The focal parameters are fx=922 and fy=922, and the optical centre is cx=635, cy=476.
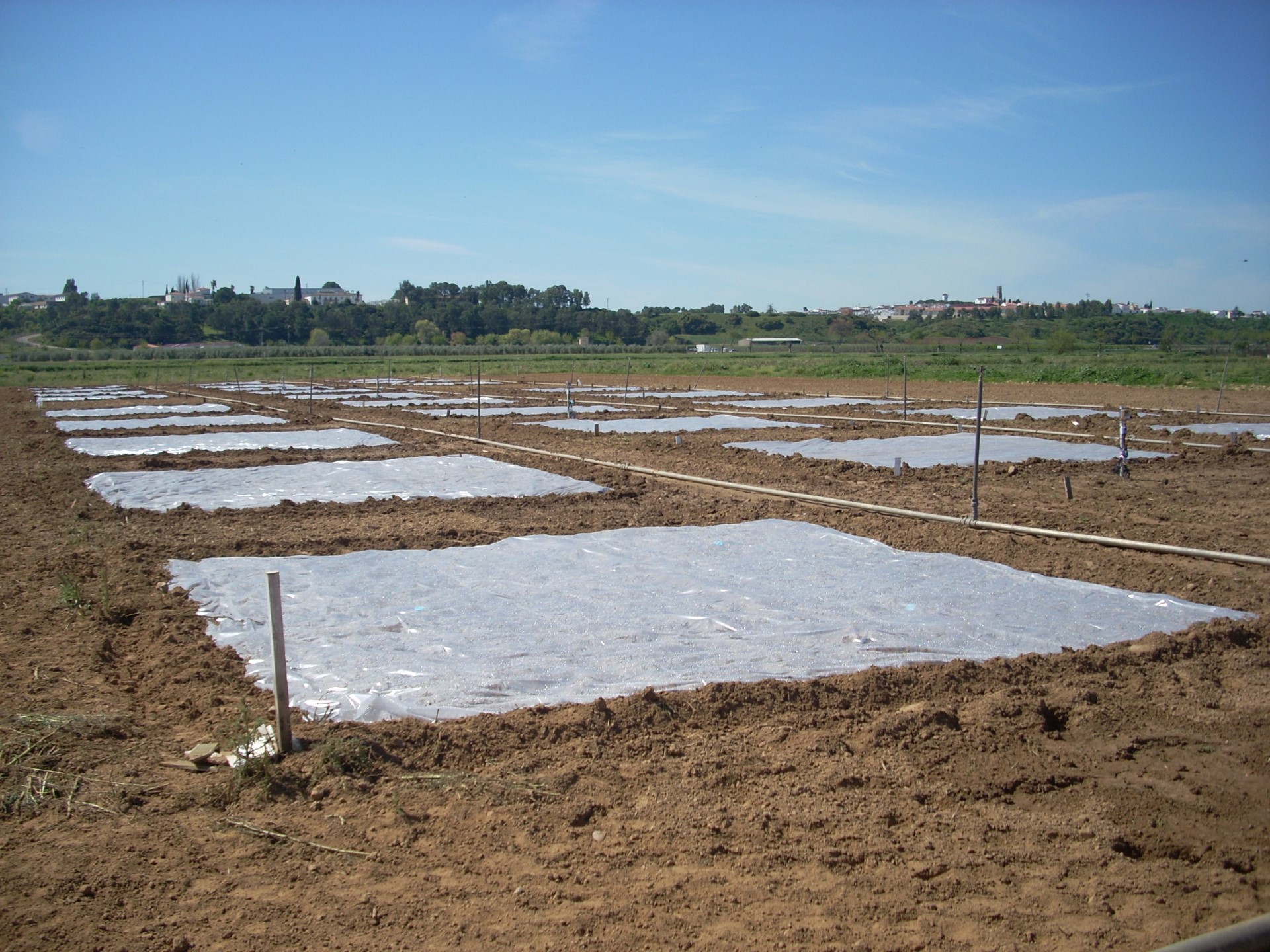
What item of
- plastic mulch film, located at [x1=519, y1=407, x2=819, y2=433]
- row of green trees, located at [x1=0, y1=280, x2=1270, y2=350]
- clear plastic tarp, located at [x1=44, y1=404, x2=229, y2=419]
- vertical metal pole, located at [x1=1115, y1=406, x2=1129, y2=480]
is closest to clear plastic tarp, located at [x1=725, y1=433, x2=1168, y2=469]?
vertical metal pole, located at [x1=1115, y1=406, x2=1129, y2=480]

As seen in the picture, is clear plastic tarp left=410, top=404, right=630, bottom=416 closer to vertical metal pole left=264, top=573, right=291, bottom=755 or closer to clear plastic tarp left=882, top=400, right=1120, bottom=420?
clear plastic tarp left=882, top=400, right=1120, bottom=420

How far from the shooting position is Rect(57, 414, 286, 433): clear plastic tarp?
2134 cm

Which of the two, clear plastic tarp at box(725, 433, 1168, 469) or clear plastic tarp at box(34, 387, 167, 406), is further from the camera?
clear plastic tarp at box(34, 387, 167, 406)

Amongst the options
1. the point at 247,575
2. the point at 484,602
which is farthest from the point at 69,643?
the point at 484,602

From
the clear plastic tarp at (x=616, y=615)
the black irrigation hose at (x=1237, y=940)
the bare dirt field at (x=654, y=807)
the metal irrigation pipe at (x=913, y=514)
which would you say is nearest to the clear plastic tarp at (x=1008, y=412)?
the metal irrigation pipe at (x=913, y=514)

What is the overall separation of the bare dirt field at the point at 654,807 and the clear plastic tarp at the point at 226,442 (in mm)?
10268

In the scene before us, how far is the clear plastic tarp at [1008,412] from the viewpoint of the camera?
21.3 m

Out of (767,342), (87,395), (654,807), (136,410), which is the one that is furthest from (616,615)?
(767,342)

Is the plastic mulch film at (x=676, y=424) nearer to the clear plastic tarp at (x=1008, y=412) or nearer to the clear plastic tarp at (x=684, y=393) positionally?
the clear plastic tarp at (x=1008, y=412)

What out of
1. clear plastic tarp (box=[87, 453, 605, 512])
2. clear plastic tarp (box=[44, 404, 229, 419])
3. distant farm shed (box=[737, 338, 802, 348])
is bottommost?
clear plastic tarp (box=[87, 453, 605, 512])

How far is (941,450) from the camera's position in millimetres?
15570

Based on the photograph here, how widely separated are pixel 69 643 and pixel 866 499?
818cm

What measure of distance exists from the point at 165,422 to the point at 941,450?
726 inches

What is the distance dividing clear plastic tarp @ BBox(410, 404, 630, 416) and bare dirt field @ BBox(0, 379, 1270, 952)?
55.7 ft
